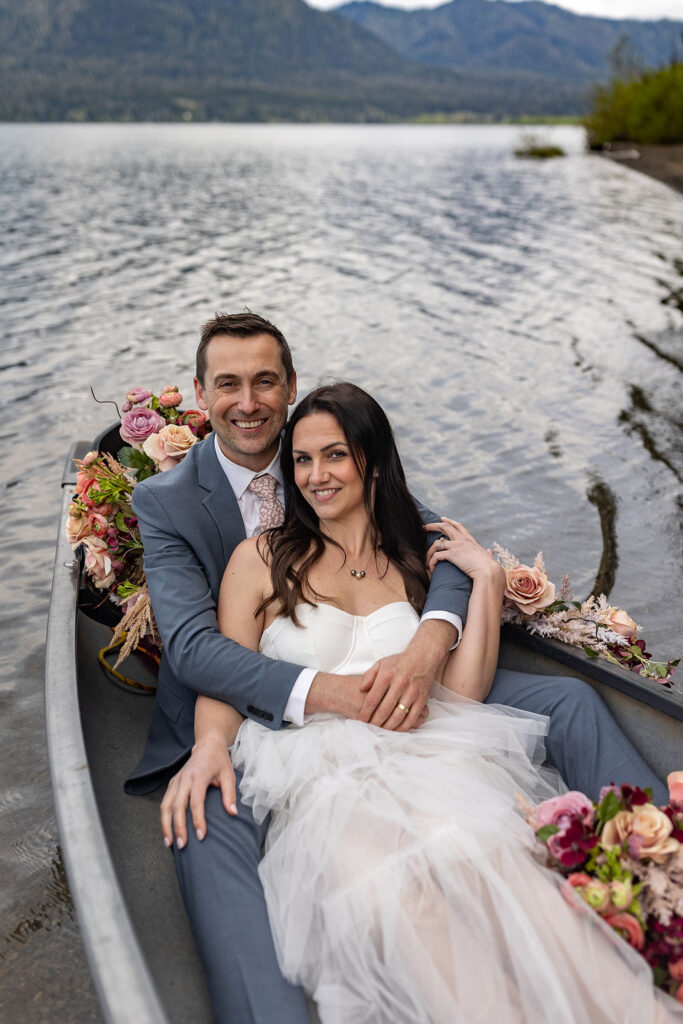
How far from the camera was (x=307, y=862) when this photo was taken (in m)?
2.25

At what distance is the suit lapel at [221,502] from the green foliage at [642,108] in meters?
41.5

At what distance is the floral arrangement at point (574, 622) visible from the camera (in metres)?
3.21

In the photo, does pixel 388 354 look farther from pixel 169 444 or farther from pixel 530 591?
pixel 530 591

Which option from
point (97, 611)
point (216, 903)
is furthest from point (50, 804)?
point (216, 903)

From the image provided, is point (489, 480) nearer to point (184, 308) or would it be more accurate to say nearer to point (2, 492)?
point (2, 492)

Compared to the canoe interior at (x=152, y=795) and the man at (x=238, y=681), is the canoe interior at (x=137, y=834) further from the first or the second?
the man at (x=238, y=681)

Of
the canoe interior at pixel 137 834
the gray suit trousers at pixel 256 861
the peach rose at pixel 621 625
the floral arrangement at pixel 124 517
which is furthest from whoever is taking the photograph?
the floral arrangement at pixel 124 517

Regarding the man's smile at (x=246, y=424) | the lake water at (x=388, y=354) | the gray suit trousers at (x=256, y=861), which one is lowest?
the lake water at (x=388, y=354)

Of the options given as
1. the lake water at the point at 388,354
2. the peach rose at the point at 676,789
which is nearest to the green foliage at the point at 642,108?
the lake water at the point at 388,354

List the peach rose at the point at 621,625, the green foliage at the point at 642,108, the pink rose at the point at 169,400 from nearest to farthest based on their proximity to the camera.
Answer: the peach rose at the point at 621,625
the pink rose at the point at 169,400
the green foliage at the point at 642,108

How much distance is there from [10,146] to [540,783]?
66.8 m

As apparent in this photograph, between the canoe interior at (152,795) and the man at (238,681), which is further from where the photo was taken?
the canoe interior at (152,795)

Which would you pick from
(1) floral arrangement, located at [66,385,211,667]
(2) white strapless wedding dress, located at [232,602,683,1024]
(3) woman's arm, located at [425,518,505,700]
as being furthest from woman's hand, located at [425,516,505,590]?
(1) floral arrangement, located at [66,385,211,667]

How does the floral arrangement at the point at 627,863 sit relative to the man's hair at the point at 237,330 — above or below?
below
